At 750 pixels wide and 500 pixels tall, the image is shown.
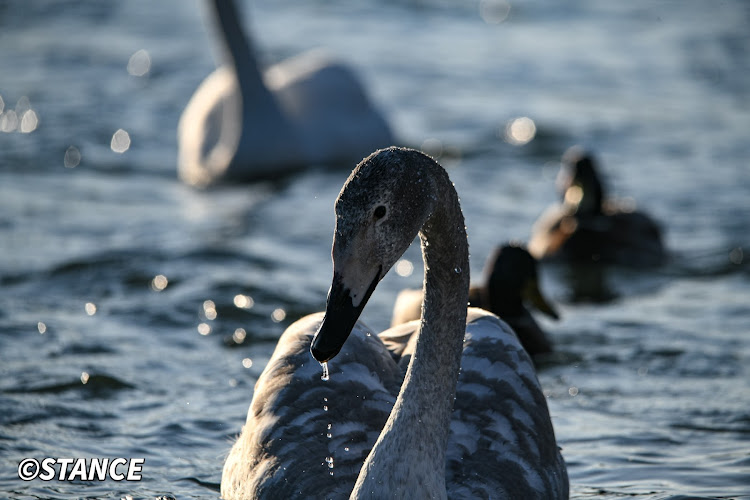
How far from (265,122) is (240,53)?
0.76 meters

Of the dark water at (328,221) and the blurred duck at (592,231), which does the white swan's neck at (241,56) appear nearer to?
the dark water at (328,221)

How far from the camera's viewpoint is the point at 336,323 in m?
4.29

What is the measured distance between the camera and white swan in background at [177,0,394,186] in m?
12.8

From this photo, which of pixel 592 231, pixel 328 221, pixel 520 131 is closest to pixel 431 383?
pixel 592 231

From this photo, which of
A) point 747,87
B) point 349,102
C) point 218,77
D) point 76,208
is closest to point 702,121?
point 747,87

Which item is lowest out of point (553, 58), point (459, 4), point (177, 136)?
point (177, 136)

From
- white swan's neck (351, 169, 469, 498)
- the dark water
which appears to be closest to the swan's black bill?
white swan's neck (351, 169, 469, 498)

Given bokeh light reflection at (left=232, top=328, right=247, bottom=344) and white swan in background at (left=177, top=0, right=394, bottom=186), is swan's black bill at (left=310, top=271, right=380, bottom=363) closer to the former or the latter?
bokeh light reflection at (left=232, top=328, right=247, bottom=344)

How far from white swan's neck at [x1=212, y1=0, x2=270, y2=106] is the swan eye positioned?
8.77 m

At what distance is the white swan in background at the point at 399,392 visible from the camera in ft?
14.2

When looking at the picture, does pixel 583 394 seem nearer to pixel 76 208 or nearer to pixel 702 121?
pixel 76 208

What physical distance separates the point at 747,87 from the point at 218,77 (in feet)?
21.7

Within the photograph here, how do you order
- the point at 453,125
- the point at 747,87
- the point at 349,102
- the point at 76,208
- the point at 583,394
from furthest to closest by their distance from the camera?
the point at 747,87
the point at 453,125
the point at 349,102
the point at 76,208
the point at 583,394

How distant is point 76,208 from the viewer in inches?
445
